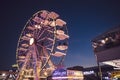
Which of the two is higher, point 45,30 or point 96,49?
Answer: point 45,30

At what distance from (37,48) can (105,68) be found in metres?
27.6

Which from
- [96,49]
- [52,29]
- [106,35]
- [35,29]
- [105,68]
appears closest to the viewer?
[106,35]

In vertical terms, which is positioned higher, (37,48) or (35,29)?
(35,29)

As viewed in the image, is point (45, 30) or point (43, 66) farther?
point (45, 30)

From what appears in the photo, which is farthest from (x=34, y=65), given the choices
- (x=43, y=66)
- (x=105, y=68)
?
(x=105, y=68)

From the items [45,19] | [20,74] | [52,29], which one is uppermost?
[45,19]

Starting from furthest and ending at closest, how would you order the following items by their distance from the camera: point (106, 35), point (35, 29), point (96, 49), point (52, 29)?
point (35, 29) → point (52, 29) → point (96, 49) → point (106, 35)

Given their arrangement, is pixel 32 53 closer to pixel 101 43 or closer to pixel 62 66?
pixel 62 66

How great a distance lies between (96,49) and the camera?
18.1m

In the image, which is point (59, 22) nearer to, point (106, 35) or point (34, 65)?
point (34, 65)

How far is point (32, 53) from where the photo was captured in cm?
2848

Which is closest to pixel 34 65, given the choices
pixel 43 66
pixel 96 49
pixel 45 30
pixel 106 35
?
pixel 43 66

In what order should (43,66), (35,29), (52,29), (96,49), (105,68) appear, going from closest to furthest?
(96,49)
(43,66)
(52,29)
(35,29)
(105,68)

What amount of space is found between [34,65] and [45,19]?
295 inches
